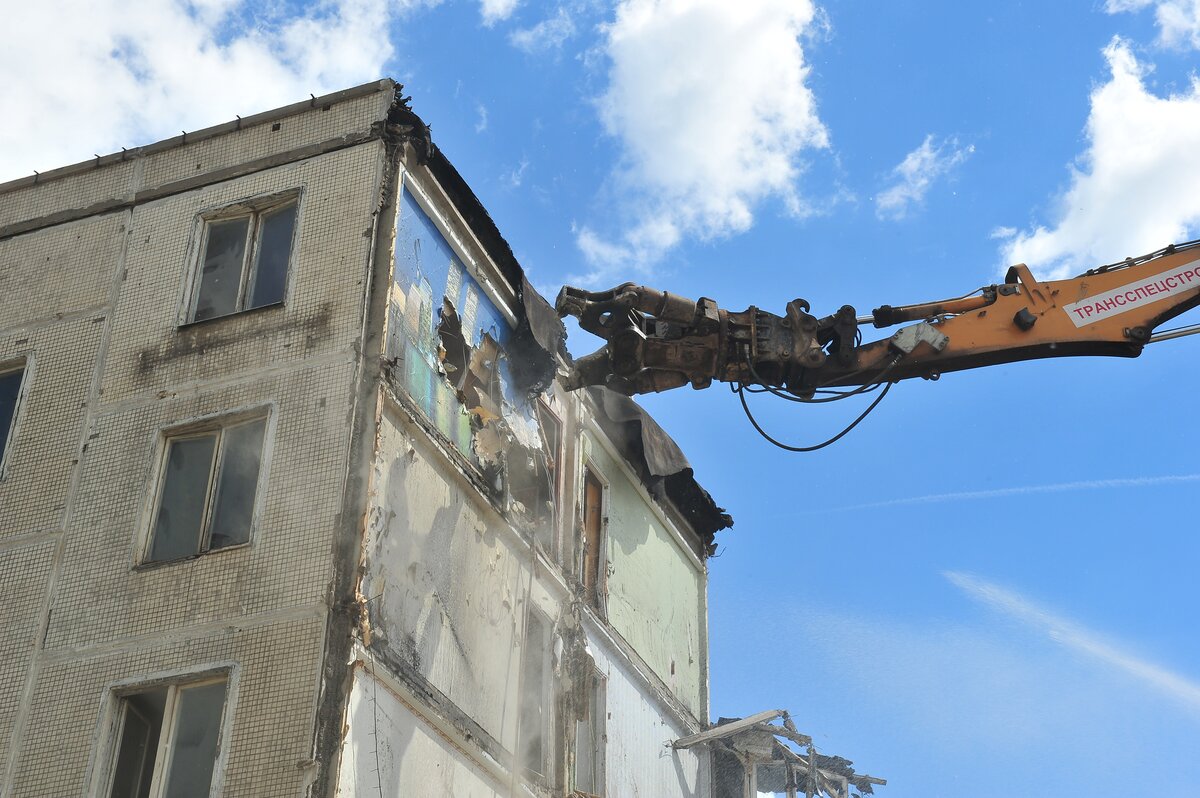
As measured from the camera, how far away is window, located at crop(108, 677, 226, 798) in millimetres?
11570

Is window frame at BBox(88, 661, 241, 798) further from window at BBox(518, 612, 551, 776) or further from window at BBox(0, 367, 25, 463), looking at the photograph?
window at BBox(518, 612, 551, 776)

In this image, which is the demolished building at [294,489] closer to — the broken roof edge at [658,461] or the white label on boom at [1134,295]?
the broken roof edge at [658,461]

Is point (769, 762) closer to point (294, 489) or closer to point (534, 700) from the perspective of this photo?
point (534, 700)

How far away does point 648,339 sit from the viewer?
47.8 feet

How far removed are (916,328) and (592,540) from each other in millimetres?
5623

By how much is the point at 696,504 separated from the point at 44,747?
36.9ft

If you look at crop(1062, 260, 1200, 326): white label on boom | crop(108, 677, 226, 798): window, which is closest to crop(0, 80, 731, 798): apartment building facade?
crop(108, 677, 226, 798): window

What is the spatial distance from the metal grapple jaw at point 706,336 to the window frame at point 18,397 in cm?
555

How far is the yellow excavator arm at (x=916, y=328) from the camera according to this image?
1423 centimetres

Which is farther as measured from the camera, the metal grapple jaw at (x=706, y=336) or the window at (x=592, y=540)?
the window at (x=592, y=540)

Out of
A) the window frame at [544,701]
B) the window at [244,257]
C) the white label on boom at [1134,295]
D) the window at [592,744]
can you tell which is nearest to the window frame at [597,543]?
the window at [592,744]

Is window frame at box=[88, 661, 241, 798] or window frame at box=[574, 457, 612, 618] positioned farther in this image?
window frame at box=[574, 457, 612, 618]

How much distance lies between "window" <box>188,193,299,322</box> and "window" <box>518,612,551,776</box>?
451cm

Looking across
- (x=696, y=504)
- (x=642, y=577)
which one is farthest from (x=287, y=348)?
(x=696, y=504)
